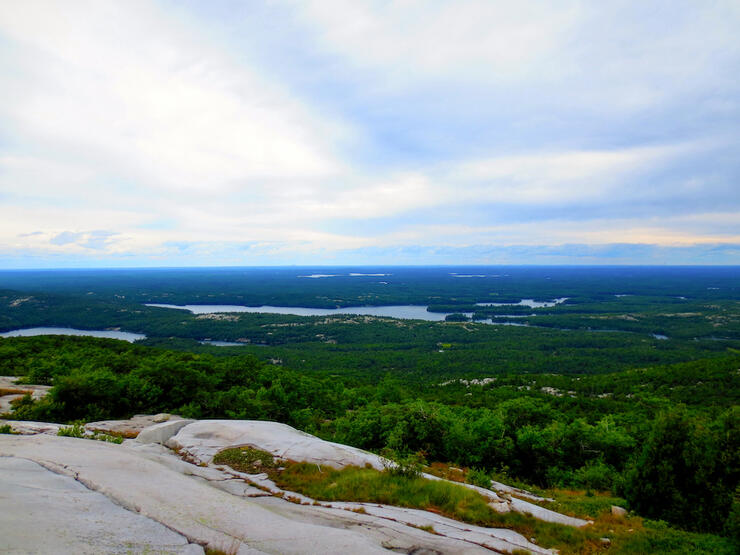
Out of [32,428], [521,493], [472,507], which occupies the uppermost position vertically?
[32,428]

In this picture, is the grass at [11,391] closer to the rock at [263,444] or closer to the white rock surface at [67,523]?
the rock at [263,444]

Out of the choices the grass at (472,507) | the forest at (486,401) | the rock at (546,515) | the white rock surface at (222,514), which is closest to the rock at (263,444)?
the grass at (472,507)

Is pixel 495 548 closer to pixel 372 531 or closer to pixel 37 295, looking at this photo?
pixel 372 531

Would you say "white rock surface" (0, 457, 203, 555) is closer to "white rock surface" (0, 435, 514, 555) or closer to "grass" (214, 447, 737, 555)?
"white rock surface" (0, 435, 514, 555)

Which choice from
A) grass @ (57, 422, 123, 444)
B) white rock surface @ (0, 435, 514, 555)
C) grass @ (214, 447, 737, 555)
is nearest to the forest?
grass @ (214, 447, 737, 555)

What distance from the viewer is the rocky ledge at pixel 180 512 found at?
649 centimetres

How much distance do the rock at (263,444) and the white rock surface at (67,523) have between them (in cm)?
519

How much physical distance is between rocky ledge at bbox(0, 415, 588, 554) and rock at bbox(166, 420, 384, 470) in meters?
0.14

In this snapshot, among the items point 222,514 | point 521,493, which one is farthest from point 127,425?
point 521,493

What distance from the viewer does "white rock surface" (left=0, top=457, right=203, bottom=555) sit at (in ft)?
18.7

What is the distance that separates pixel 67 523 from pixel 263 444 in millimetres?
7725

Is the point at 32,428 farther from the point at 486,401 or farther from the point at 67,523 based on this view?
the point at 486,401

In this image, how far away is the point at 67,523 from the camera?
6.48 meters

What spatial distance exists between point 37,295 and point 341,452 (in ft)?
732
